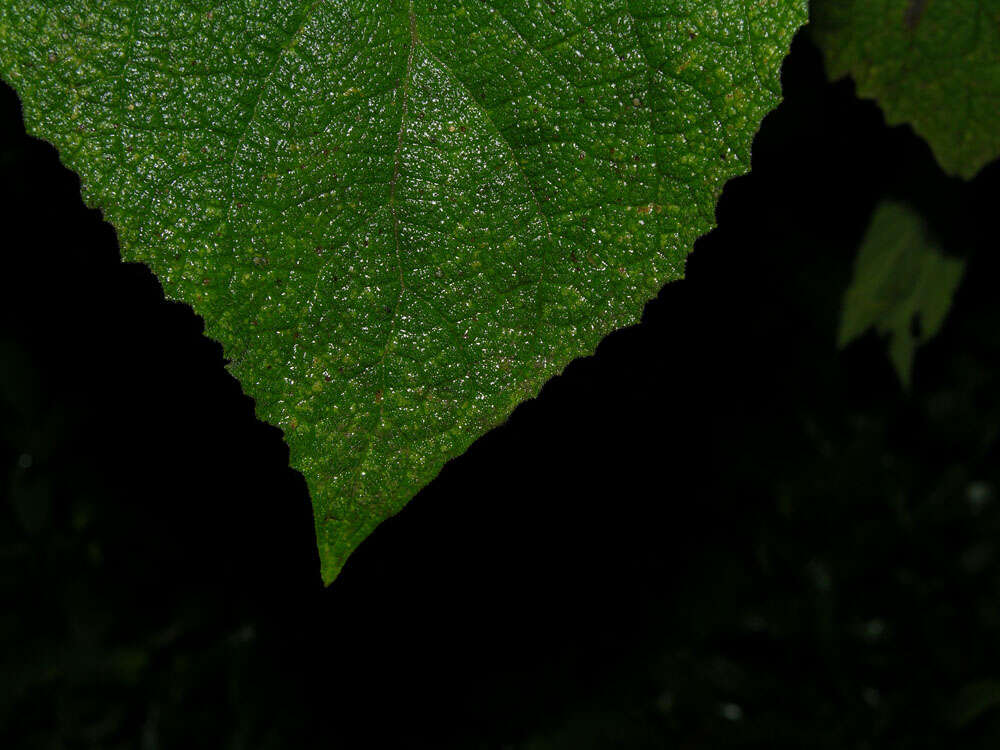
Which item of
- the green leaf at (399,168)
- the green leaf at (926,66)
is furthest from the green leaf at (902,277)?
the green leaf at (399,168)

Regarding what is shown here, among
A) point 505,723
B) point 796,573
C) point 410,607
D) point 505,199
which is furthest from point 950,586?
point 505,199

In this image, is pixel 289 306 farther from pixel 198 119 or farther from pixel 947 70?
pixel 947 70

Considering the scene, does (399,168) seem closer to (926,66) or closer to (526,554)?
(926,66)

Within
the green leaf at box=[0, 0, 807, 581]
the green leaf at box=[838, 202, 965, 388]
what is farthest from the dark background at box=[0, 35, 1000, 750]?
the green leaf at box=[0, 0, 807, 581]

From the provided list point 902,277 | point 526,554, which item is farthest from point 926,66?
point 526,554

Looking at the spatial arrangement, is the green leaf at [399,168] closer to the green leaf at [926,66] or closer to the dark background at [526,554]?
the green leaf at [926,66]
